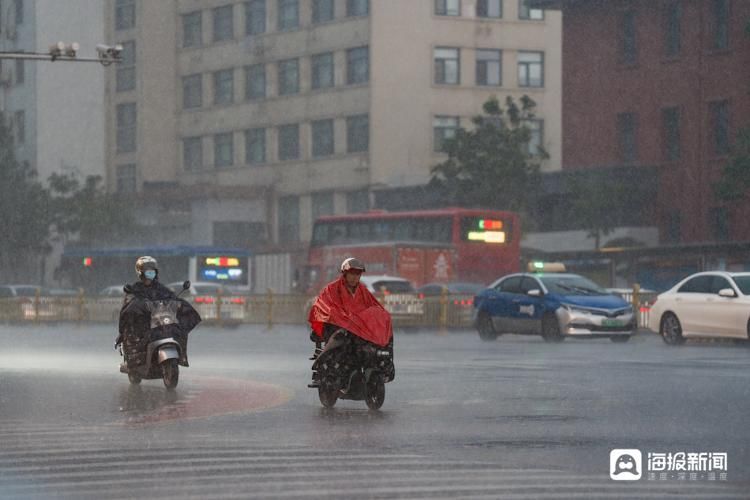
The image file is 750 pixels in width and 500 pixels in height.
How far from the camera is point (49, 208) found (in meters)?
91.6

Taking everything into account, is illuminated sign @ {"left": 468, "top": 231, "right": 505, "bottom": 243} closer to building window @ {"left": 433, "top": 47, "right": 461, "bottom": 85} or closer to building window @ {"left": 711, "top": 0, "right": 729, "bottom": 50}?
building window @ {"left": 711, "top": 0, "right": 729, "bottom": 50}

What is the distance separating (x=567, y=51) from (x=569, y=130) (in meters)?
3.07

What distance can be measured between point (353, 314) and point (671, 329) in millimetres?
19517

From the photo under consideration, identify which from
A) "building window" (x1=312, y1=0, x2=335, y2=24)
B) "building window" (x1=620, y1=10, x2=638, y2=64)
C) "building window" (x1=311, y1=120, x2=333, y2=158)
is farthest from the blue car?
"building window" (x1=312, y1=0, x2=335, y2=24)

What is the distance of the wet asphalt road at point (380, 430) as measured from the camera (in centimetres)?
1030

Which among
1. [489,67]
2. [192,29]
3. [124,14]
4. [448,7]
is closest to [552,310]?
[448,7]

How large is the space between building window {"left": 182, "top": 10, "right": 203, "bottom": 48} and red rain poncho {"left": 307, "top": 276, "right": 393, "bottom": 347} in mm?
79187

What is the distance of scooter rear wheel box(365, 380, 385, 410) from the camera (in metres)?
16.9

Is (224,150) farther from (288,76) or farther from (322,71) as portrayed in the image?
(322,71)

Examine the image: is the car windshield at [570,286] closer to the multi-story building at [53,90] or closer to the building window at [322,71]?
the building window at [322,71]

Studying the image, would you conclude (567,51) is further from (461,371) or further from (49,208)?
(461,371)

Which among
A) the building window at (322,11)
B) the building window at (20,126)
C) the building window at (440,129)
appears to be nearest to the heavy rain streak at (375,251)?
the building window at (440,129)

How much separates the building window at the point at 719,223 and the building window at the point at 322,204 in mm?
27168

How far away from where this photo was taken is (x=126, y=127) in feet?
331
